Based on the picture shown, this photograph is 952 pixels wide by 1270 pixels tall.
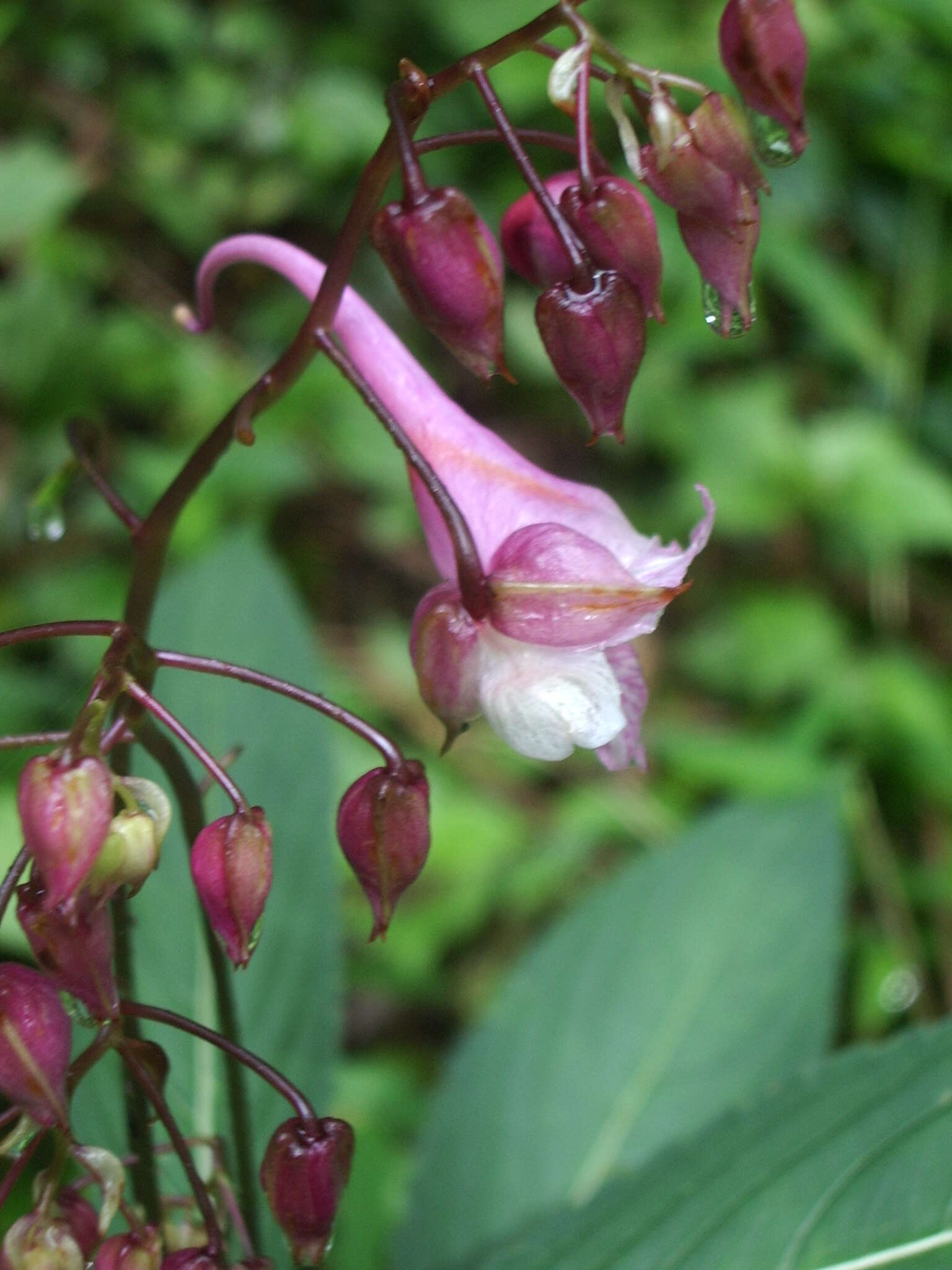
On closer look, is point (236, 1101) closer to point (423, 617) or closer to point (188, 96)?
point (423, 617)

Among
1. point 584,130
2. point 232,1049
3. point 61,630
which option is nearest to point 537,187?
point 584,130

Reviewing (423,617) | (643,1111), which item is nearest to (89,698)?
(423,617)

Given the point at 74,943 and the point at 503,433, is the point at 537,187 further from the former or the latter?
the point at 503,433

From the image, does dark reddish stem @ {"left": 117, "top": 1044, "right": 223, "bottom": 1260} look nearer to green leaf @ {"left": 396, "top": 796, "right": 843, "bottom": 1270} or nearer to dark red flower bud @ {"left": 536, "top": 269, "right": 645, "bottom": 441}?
dark red flower bud @ {"left": 536, "top": 269, "right": 645, "bottom": 441}

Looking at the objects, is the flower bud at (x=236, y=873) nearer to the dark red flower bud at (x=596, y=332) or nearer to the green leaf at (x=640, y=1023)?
the dark red flower bud at (x=596, y=332)

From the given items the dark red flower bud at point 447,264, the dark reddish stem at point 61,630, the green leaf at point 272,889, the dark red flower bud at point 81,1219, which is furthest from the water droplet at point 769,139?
the green leaf at point 272,889
